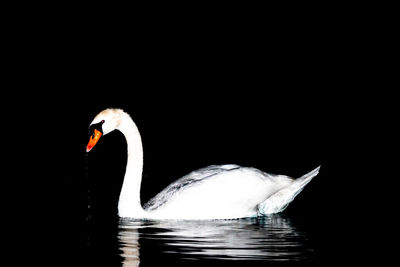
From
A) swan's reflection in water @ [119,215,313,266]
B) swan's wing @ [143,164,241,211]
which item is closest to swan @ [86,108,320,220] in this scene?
swan's wing @ [143,164,241,211]

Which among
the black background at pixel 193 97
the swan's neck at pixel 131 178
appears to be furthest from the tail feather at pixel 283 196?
the black background at pixel 193 97

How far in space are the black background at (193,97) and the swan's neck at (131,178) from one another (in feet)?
10.6

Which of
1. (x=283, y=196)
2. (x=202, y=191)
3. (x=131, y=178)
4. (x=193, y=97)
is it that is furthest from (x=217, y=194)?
(x=193, y=97)

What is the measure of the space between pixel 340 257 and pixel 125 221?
323cm

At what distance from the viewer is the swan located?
948 cm

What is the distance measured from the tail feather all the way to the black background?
10.4ft

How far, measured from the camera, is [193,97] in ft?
83.1

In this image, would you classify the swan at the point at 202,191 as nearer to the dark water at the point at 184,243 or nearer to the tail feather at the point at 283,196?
the tail feather at the point at 283,196

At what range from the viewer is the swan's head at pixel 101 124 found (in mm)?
9586

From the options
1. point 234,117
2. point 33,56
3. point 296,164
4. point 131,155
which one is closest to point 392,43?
point 234,117

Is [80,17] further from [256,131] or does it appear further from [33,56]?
[256,131]

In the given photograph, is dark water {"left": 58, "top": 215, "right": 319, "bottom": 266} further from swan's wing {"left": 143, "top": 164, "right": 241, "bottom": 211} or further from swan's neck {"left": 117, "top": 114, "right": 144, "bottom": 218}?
swan's wing {"left": 143, "top": 164, "right": 241, "bottom": 211}

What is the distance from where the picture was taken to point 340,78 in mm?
24141

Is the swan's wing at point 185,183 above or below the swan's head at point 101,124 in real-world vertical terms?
below
